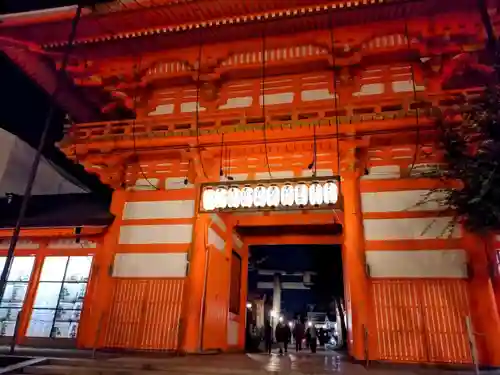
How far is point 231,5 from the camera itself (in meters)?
7.30

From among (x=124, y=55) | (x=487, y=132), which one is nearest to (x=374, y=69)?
(x=487, y=132)

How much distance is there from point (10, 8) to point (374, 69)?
9.19 meters

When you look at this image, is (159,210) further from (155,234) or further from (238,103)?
(238,103)

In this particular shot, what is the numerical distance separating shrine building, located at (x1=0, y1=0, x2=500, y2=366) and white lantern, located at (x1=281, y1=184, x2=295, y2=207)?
0.08ft

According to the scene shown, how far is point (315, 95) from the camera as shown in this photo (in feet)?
26.4

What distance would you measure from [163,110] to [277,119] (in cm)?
328

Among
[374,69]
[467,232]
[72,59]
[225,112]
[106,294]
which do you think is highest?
[72,59]

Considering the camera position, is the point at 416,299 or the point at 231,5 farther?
the point at 231,5

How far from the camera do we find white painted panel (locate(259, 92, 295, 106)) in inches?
320

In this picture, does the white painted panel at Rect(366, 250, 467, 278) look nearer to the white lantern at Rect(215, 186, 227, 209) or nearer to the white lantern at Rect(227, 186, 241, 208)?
the white lantern at Rect(227, 186, 241, 208)

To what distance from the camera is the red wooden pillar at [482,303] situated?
5773 mm

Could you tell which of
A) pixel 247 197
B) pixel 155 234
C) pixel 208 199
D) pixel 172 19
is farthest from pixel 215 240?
pixel 172 19

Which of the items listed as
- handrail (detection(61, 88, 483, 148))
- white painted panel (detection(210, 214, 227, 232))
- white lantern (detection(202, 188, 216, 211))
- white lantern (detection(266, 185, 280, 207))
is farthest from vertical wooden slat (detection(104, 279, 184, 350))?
handrail (detection(61, 88, 483, 148))

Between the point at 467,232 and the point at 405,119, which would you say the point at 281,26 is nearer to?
the point at 405,119
